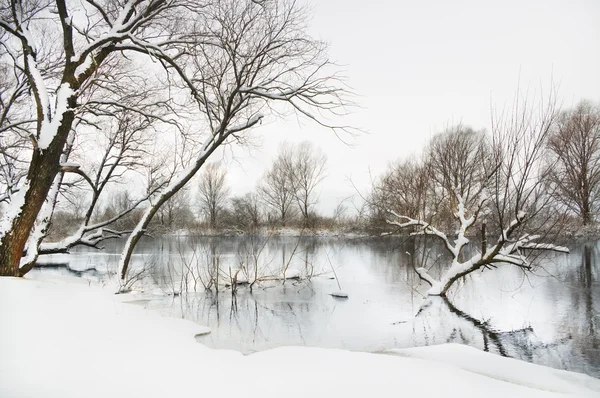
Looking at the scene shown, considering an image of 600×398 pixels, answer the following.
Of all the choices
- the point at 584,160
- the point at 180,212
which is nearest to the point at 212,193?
the point at 180,212

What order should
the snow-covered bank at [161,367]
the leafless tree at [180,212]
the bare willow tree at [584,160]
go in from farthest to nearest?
the leafless tree at [180,212] < the bare willow tree at [584,160] < the snow-covered bank at [161,367]

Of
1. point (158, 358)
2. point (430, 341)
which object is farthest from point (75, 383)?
point (430, 341)

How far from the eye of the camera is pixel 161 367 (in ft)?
9.32

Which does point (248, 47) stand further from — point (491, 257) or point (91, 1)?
point (491, 257)

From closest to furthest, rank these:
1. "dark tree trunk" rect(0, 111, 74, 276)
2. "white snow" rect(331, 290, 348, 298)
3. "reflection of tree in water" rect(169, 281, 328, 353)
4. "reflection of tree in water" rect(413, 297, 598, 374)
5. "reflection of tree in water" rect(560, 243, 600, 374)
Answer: "dark tree trunk" rect(0, 111, 74, 276), "reflection of tree in water" rect(413, 297, 598, 374), "reflection of tree in water" rect(560, 243, 600, 374), "reflection of tree in water" rect(169, 281, 328, 353), "white snow" rect(331, 290, 348, 298)

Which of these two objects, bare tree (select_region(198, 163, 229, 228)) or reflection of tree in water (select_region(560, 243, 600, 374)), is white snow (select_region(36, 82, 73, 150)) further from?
bare tree (select_region(198, 163, 229, 228))

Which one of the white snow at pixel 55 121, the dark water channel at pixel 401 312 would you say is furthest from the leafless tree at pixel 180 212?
the white snow at pixel 55 121

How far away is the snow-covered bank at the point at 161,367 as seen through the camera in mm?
2459

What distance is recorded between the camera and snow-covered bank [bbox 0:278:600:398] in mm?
2459

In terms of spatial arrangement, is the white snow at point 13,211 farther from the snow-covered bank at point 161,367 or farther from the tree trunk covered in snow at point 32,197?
the snow-covered bank at point 161,367

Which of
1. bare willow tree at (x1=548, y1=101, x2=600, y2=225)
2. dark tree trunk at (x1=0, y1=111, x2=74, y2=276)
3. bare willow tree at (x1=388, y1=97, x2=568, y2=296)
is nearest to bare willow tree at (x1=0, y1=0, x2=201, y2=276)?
dark tree trunk at (x1=0, y1=111, x2=74, y2=276)

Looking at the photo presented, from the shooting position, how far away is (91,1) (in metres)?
5.79

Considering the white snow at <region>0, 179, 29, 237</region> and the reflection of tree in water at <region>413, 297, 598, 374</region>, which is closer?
the white snow at <region>0, 179, 29, 237</region>

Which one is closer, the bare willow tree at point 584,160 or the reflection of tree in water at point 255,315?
the reflection of tree in water at point 255,315
